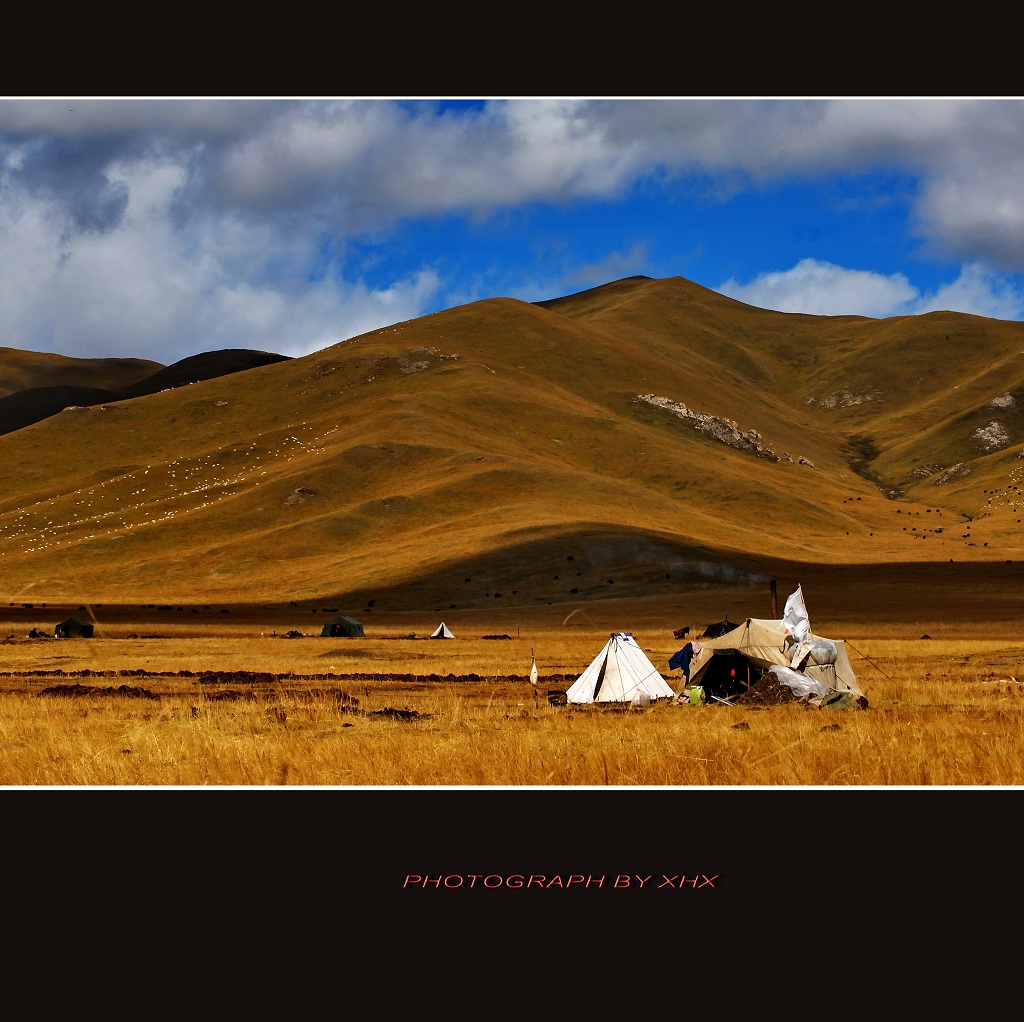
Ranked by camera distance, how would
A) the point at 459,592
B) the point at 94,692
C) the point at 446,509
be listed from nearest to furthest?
the point at 94,692, the point at 459,592, the point at 446,509

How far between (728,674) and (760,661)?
0.95 m

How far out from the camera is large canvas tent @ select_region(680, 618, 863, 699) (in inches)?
1168

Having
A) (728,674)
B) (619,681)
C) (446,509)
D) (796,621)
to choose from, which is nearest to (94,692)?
(619,681)

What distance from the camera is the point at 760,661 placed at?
29797 mm

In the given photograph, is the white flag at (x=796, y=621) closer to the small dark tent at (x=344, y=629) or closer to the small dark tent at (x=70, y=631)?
the small dark tent at (x=344, y=629)

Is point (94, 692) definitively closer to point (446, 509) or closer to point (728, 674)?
point (728, 674)

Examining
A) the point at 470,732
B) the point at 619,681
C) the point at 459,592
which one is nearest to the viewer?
the point at 470,732

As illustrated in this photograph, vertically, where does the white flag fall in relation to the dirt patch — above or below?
above

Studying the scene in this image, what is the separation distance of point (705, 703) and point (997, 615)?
55.6 meters

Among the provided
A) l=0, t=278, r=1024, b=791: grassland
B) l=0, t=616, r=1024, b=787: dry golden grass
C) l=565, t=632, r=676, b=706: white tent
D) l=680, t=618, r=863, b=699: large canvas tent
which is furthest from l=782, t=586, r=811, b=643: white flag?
l=565, t=632, r=676, b=706: white tent

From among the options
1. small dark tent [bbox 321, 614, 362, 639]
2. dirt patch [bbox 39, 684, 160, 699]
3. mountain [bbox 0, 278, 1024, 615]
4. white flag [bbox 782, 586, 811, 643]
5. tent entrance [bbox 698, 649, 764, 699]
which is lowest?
small dark tent [bbox 321, 614, 362, 639]

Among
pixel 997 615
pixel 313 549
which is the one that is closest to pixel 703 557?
pixel 997 615

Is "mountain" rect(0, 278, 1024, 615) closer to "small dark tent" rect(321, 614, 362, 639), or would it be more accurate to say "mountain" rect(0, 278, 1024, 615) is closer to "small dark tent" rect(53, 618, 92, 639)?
"small dark tent" rect(321, 614, 362, 639)

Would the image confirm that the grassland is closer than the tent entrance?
Yes
